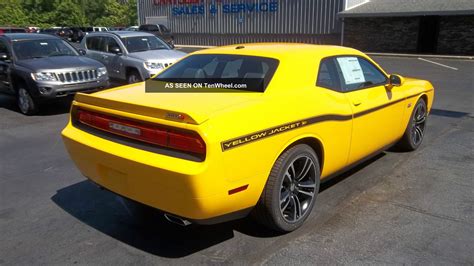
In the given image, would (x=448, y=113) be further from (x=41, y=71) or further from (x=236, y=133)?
(x=41, y=71)

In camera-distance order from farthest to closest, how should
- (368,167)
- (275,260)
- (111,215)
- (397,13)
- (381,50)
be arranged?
(381,50) < (397,13) < (368,167) < (111,215) < (275,260)

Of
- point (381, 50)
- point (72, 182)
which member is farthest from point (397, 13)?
point (72, 182)

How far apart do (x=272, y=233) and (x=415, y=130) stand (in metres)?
3.12

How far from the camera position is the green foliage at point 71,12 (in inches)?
2270

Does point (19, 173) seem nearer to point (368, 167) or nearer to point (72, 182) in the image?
point (72, 182)

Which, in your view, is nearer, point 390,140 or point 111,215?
point 111,215

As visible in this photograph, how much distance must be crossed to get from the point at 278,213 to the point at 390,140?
2276mm

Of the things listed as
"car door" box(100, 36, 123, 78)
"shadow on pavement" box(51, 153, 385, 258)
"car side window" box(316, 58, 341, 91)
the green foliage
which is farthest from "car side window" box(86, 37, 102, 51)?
the green foliage

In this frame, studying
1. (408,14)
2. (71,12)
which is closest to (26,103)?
(408,14)

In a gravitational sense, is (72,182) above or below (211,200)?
below

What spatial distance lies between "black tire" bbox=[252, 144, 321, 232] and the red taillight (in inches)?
28.6

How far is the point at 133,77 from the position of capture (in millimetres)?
10586

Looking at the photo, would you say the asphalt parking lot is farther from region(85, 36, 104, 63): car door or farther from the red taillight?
region(85, 36, 104, 63): car door

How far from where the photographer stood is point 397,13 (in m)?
23.9
